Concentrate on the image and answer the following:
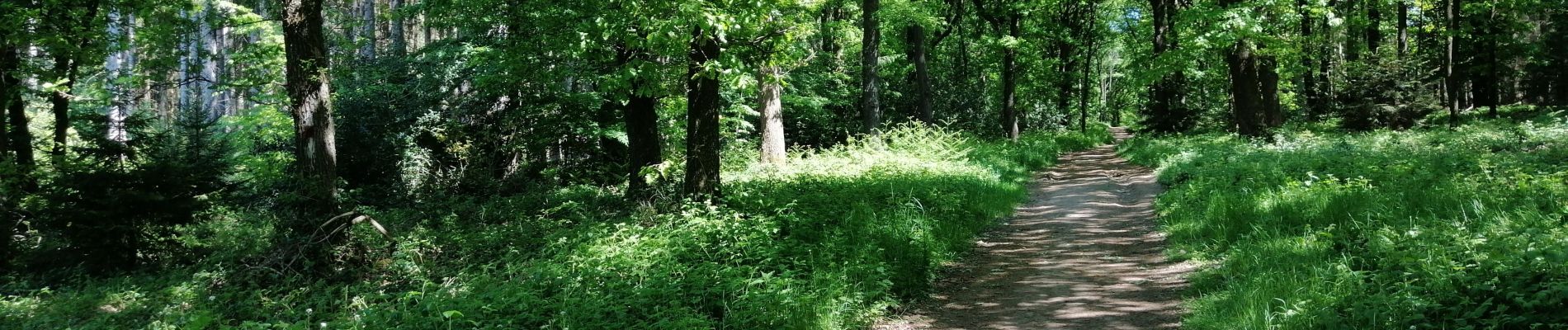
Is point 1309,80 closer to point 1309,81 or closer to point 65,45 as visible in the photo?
Result: point 1309,81

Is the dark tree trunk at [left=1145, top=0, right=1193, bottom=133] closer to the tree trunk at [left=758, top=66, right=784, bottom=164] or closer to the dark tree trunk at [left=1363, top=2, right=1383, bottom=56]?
the dark tree trunk at [left=1363, top=2, right=1383, bottom=56]

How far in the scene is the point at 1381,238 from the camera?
558 cm

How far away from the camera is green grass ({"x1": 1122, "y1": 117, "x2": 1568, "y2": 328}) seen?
4.11 metres

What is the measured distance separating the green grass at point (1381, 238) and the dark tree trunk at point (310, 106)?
314 inches

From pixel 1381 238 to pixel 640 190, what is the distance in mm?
7908

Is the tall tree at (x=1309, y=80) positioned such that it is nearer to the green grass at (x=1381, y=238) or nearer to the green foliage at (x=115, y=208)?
the green grass at (x=1381, y=238)

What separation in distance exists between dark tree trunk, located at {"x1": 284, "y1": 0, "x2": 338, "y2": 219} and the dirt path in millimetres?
5998

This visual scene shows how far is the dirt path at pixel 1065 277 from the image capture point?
5.69 meters

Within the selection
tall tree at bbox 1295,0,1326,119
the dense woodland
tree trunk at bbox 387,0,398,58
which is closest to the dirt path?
the dense woodland

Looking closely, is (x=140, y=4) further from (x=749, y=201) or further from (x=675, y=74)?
(x=749, y=201)

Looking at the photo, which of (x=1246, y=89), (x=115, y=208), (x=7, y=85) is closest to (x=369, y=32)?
(x=7, y=85)

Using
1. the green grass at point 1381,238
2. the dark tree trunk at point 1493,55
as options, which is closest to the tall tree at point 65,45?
the green grass at point 1381,238

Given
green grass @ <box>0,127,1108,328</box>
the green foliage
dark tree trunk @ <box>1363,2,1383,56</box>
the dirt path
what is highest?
dark tree trunk @ <box>1363,2,1383,56</box>

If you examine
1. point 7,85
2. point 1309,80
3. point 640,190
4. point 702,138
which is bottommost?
point 640,190
